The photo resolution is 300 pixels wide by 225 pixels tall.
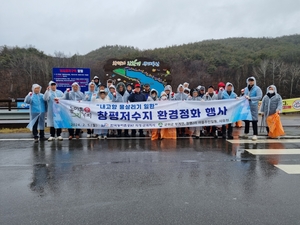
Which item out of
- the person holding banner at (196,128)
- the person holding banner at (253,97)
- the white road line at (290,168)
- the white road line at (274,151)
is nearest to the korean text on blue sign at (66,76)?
the person holding banner at (196,128)

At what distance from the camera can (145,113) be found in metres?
9.19

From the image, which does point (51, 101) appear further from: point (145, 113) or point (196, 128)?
point (196, 128)

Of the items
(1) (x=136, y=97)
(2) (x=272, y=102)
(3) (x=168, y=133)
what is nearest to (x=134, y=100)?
(1) (x=136, y=97)

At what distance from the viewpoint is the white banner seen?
917 centimetres

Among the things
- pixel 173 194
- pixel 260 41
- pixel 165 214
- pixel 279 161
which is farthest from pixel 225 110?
pixel 260 41

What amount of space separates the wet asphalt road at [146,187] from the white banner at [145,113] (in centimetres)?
198

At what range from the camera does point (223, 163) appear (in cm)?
584

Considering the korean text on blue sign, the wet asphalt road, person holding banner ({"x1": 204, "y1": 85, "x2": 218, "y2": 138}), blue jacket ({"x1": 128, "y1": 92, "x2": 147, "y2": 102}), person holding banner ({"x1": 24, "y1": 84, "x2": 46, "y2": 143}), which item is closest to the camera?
the wet asphalt road

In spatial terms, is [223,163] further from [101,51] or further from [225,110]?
[101,51]

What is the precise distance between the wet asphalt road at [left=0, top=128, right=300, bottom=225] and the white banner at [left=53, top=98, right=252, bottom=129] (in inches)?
77.8

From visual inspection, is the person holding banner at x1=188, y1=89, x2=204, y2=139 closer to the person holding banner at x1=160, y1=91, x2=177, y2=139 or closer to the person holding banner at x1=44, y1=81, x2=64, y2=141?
the person holding banner at x1=160, y1=91, x2=177, y2=139

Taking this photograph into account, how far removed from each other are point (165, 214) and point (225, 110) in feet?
21.0

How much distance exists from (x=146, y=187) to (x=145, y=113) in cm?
492

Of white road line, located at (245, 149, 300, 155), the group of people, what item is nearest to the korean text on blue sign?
the group of people
